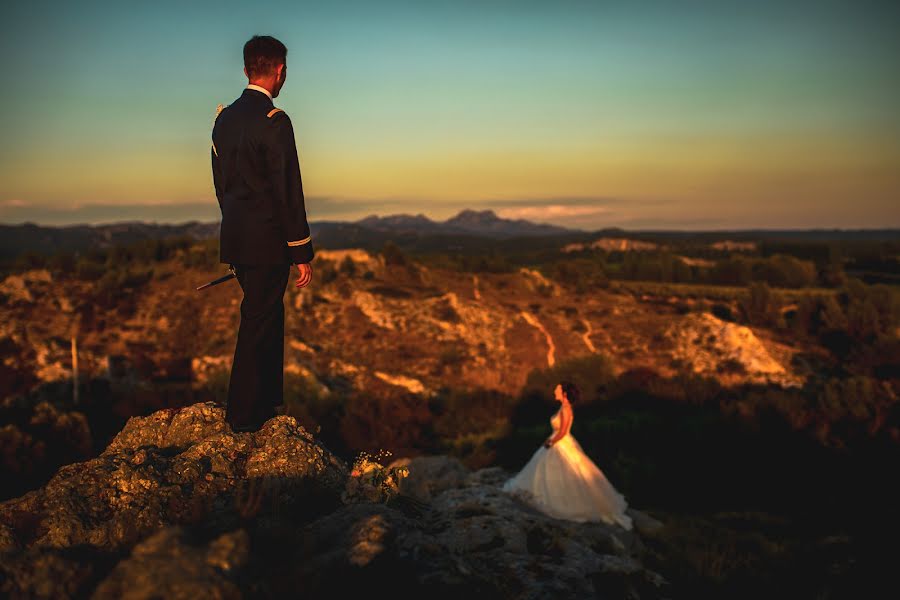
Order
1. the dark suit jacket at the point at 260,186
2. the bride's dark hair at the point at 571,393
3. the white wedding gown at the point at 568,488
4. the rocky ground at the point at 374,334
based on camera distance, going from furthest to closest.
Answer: the rocky ground at the point at 374,334 → the bride's dark hair at the point at 571,393 → the white wedding gown at the point at 568,488 → the dark suit jacket at the point at 260,186

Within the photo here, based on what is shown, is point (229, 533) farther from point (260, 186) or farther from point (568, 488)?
point (568, 488)

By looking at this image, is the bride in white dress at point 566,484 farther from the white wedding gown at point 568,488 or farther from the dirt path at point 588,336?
the dirt path at point 588,336

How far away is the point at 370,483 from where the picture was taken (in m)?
3.98

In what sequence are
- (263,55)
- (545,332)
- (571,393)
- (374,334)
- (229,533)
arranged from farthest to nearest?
(545,332) < (374,334) < (571,393) < (263,55) < (229,533)

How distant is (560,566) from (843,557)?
18.8 ft

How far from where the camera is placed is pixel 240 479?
3732mm

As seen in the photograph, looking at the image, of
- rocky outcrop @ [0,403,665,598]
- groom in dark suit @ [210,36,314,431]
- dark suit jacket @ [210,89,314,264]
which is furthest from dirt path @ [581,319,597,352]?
dark suit jacket @ [210,89,314,264]

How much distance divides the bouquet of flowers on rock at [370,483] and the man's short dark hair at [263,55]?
9.03ft

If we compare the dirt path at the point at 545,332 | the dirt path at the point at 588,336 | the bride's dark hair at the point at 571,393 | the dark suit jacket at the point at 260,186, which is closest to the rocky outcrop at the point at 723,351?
the dirt path at the point at 588,336

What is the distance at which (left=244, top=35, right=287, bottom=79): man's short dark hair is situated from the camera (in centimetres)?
429

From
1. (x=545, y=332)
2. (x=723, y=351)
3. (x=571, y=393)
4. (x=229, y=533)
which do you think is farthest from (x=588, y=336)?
(x=229, y=533)

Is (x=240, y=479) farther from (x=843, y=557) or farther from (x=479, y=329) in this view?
(x=479, y=329)

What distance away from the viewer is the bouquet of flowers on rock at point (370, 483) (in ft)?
12.5

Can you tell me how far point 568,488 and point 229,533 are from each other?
7829 mm
